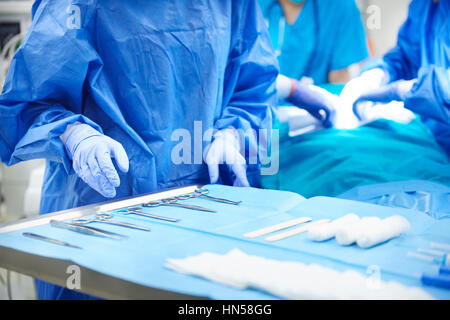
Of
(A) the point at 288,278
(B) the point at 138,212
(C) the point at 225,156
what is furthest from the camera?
(C) the point at 225,156

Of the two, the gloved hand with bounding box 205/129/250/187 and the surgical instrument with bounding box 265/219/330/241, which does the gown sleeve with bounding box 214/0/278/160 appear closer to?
the gloved hand with bounding box 205/129/250/187

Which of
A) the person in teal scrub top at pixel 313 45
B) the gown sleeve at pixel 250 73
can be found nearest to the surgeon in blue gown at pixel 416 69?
the person in teal scrub top at pixel 313 45

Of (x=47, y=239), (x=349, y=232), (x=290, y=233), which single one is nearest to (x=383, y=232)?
(x=349, y=232)

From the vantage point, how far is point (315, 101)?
205 centimetres

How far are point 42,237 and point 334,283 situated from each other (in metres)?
0.62

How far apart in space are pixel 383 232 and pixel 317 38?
4.28ft

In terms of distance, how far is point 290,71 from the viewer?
7.18 ft

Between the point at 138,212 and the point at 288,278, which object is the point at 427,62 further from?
the point at 288,278

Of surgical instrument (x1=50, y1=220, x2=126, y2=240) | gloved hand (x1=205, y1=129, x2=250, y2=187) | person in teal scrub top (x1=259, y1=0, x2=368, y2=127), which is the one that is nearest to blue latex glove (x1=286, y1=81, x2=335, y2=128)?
person in teal scrub top (x1=259, y1=0, x2=368, y2=127)

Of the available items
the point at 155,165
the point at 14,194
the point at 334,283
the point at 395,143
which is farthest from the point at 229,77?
the point at 14,194

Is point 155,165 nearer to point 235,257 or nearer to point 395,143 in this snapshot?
point 235,257

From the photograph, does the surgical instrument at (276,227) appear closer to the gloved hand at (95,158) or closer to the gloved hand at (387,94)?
the gloved hand at (95,158)

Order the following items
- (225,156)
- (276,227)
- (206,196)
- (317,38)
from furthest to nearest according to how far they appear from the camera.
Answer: (317,38) < (225,156) < (206,196) < (276,227)
